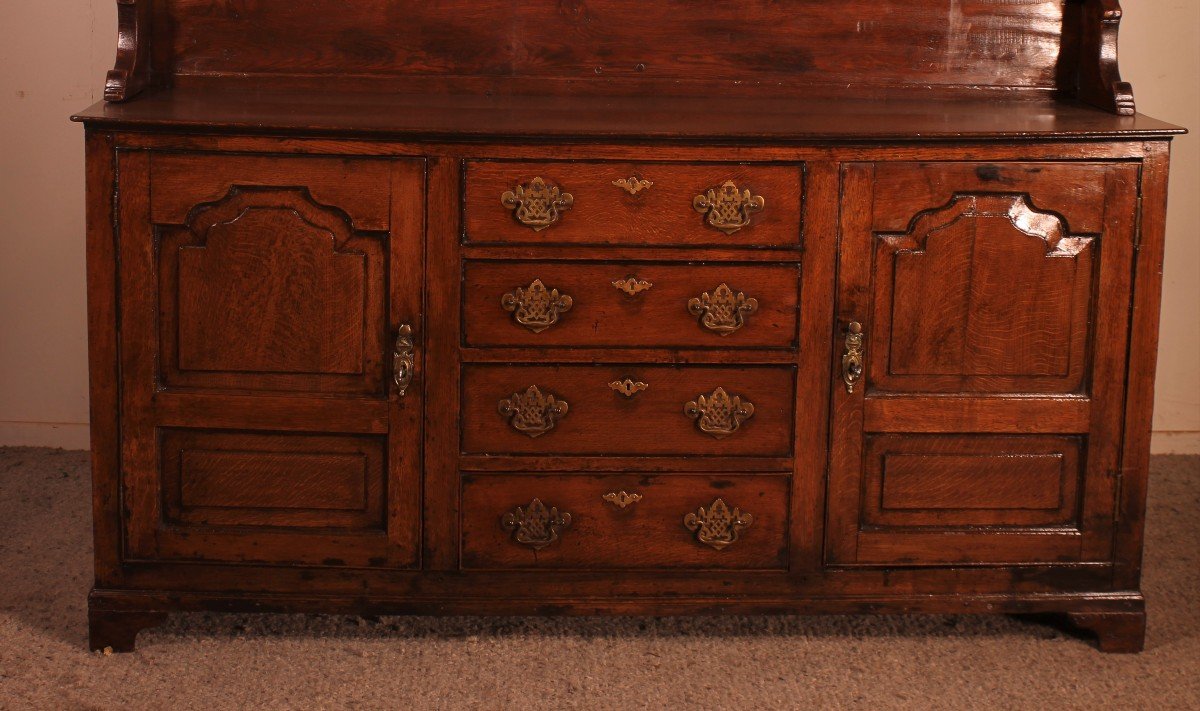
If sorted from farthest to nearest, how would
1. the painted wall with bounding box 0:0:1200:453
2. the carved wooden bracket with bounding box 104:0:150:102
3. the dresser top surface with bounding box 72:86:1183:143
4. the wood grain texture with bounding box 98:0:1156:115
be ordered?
the painted wall with bounding box 0:0:1200:453 < the wood grain texture with bounding box 98:0:1156:115 < the carved wooden bracket with bounding box 104:0:150:102 < the dresser top surface with bounding box 72:86:1183:143

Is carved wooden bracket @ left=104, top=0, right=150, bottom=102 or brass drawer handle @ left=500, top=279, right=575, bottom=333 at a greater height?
carved wooden bracket @ left=104, top=0, right=150, bottom=102

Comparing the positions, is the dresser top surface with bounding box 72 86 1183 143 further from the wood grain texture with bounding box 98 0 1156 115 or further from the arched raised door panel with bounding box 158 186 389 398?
the arched raised door panel with bounding box 158 186 389 398

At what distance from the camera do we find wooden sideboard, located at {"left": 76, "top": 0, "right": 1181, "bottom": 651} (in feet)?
7.71

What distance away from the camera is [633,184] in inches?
92.4

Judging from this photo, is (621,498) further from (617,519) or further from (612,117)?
(612,117)

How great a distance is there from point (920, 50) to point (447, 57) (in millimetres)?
952

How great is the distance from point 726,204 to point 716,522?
1.83 ft

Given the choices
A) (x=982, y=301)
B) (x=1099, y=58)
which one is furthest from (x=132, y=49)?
(x=1099, y=58)

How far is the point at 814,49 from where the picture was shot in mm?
2840

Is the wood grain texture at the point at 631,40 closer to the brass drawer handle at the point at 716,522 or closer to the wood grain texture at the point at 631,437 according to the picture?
the wood grain texture at the point at 631,437

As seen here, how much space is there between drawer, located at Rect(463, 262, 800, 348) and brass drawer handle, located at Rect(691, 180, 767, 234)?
0.08 meters

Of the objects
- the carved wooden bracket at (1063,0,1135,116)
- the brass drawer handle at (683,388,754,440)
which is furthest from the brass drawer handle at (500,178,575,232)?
the carved wooden bracket at (1063,0,1135,116)

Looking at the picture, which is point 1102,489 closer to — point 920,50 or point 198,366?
point 920,50

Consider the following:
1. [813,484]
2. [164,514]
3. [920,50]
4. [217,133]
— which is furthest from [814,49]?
[164,514]
